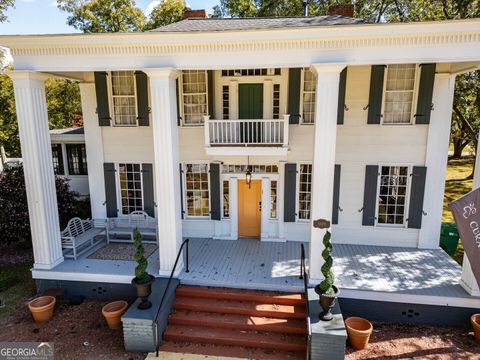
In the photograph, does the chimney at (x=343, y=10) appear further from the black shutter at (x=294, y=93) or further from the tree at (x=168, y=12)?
the tree at (x=168, y=12)

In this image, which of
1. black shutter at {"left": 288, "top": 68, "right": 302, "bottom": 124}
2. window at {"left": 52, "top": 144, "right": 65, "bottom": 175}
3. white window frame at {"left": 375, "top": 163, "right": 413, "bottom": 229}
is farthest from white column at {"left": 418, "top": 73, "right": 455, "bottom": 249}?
window at {"left": 52, "top": 144, "right": 65, "bottom": 175}

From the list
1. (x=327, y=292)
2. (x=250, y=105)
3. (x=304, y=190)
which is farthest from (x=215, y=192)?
(x=327, y=292)

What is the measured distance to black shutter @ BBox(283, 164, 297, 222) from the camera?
895 cm

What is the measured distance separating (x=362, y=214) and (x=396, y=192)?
3.75ft

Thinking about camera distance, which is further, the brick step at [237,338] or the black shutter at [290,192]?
the black shutter at [290,192]

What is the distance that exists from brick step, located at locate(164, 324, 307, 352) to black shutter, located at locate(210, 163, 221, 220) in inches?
151

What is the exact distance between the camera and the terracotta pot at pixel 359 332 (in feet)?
18.5

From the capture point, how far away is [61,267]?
756 cm

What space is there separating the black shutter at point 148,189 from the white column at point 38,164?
2.54 metres

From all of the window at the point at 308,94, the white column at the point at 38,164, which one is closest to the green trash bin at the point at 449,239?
the window at the point at 308,94

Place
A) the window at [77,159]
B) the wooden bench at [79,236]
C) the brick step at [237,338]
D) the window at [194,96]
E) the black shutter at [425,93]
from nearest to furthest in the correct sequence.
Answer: the brick step at [237,338] < the black shutter at [425,93] < the wooden bench at [79,236] < the window at [194,96] < the window at [77,159]

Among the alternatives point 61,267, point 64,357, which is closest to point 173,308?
point 64,357

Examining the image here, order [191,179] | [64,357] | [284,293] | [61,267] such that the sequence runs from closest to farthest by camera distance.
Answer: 1. [64,357]
2. [284,293]
3. [61,267]
4. [191,179]

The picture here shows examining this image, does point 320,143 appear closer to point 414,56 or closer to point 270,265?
point 414,56
